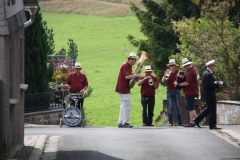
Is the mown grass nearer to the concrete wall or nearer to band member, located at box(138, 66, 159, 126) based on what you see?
band member, located at box(138, 66, 159, 126)

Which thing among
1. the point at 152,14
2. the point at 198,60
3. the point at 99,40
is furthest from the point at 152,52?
the point at 99,40

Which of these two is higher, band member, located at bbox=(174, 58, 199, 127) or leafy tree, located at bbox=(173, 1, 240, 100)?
leafy tree, located at bbox=(173, 1, 240, 100)

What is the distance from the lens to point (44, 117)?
89.4 ft

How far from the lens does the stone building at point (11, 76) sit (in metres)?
13.0

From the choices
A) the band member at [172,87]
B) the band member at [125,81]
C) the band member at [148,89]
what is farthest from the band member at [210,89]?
the band member at [148,89]

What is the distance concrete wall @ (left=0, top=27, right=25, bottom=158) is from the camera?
1308 centimetres

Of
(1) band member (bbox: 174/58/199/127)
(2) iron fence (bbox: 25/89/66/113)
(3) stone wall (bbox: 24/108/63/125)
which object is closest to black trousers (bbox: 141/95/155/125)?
(1) band member (bbox: 174/58/199/127)

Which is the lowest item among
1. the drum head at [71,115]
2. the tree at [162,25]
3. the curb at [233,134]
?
the curb at [233,134]

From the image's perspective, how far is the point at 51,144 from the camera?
16.6 metres

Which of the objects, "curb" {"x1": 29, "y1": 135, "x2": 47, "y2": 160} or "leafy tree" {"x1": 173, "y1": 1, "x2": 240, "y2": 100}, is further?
"leafy tree" {"x1": 173, "y1": 1, "x2": 240, "y2": 100}

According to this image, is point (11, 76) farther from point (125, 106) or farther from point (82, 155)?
point (125, 106)

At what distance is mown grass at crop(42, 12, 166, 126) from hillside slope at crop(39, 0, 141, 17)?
1.67 meters

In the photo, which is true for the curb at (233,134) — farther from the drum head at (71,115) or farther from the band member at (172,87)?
the drum head at (71,115)

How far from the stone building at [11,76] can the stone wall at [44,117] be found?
416 inches
